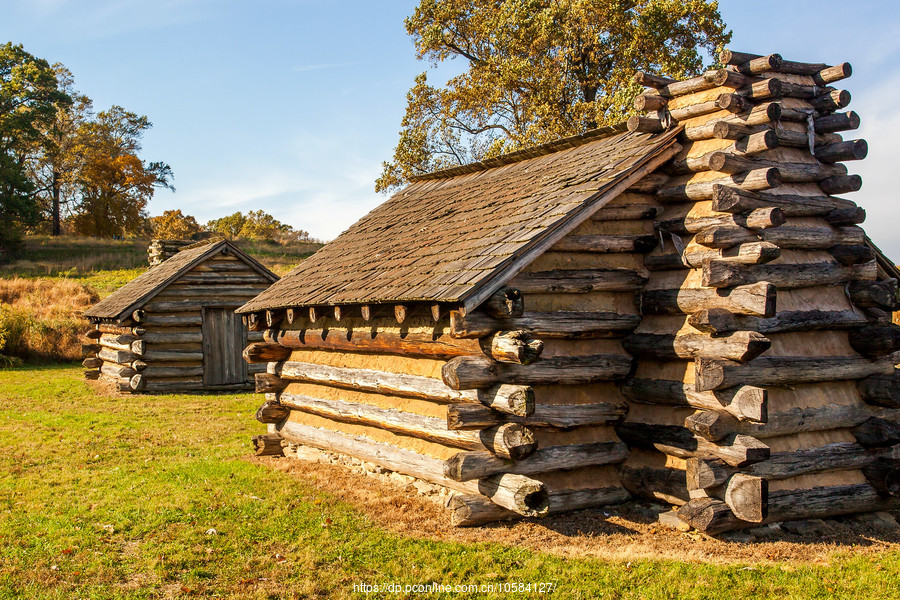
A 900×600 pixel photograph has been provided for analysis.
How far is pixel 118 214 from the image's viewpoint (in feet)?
170

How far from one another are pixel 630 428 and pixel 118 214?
2031 inches

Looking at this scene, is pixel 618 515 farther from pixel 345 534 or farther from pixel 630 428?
pixel 345 534

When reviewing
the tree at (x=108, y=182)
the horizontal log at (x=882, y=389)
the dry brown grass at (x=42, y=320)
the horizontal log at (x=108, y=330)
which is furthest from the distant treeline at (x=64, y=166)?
the horizontal log at (x=882, y=389)

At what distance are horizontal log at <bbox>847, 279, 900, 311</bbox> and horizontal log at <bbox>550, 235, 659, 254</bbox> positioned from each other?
2290 mm

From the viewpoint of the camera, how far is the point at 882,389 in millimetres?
7684

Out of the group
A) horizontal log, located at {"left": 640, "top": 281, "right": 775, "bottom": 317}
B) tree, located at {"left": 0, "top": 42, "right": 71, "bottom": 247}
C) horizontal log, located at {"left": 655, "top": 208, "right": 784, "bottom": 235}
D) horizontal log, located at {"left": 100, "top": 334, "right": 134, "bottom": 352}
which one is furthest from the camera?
tree, located at {"left": 0, "top": 42, "right": 71, "bottom": 247}

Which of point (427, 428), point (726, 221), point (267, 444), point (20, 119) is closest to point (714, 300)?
point (726, 221)

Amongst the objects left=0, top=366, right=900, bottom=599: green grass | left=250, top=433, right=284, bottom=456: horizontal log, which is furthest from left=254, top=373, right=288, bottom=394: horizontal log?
left=0, top=366, right=900, bottom=599: green grass

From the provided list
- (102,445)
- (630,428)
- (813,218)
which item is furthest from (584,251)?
(102,445)

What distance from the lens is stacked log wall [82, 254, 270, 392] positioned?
19.0 meters

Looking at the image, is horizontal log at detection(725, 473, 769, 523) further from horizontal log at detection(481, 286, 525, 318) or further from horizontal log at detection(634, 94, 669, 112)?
horizontal log at detection(634, 94, 669, 112)

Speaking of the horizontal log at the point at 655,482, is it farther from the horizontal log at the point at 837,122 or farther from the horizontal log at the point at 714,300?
the horizontal log at the point at 837,122

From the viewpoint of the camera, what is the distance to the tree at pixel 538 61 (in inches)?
861

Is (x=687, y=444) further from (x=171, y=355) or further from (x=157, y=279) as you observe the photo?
(x=157, y=279)
